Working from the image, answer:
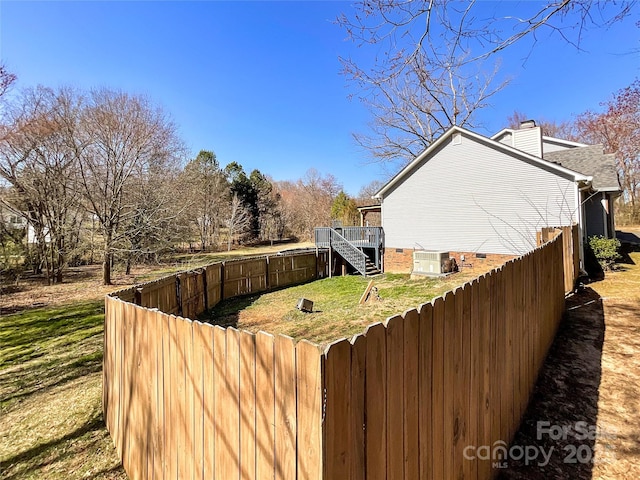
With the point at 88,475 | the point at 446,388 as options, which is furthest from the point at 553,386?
the point at 88,475

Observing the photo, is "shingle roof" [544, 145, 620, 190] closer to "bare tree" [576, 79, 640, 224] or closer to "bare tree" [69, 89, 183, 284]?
"bare tree" [576, 79, 640, 224]

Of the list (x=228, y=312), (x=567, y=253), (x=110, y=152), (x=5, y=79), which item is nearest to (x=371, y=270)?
(x=228, y=312)

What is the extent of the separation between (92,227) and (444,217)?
15.6 meters

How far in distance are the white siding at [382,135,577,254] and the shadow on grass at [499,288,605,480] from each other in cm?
858

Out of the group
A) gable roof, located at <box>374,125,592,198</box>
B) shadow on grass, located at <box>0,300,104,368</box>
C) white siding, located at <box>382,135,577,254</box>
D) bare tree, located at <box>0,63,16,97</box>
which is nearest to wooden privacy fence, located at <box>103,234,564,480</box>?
shadow on grass, located at <box>0,300,104,368</box>

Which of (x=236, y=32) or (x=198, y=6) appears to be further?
(x=236, y=32)

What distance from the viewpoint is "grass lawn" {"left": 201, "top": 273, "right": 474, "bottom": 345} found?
8.00 metres

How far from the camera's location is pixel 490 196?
44.0 feet

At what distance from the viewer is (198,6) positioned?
26.1 ft

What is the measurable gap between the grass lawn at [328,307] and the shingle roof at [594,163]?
678 cm

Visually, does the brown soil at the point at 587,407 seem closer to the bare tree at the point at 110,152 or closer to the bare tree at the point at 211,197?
the bare tree at the point at 110,152

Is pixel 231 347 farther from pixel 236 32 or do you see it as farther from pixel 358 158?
pixel 358 158

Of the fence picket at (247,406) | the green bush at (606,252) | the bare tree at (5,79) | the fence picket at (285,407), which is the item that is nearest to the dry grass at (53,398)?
the fence picket at (247,406)

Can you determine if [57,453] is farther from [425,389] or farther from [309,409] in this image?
[425,389]
